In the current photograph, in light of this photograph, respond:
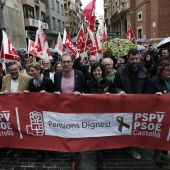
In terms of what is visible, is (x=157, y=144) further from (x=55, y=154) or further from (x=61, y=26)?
(x=61, y=26)

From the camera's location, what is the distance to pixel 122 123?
351 cm

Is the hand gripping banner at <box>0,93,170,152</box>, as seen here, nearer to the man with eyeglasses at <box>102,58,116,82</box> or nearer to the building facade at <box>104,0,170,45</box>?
the man with eyeglasses at <box>102,58,116,82</box>

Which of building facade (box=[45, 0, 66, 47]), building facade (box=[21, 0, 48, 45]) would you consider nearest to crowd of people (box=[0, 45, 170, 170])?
building facade (box=[21, 0, 48, 45])

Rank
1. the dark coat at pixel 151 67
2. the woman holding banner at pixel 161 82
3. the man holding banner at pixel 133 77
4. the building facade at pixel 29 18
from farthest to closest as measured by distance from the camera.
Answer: the building facade at pixel 29 18
the dark coat at pixel 151 67
the man holding banner at pixel 133 77
the woman holding banner at pixel 161 82

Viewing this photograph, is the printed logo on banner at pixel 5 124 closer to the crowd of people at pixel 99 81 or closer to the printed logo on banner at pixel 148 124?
the crowd of people at pixel 99 81

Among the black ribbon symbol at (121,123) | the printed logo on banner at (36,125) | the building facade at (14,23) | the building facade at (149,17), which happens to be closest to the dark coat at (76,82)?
the printed logo on banner at (36,125)

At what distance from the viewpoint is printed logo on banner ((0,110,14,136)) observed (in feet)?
12.4

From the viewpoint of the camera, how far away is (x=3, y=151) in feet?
14.5

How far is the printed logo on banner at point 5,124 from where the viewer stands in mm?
3779

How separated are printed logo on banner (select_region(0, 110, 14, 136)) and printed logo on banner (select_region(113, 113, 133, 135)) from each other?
1732mm

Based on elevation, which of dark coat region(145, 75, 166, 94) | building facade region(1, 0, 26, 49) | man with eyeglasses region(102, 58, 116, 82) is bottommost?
dark coat region(145, 75, 166, 94)

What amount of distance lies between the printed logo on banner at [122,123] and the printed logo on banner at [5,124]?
1732 mm

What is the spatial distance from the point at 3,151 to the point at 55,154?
1.05 meters

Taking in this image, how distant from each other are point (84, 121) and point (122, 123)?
0.59 meters
